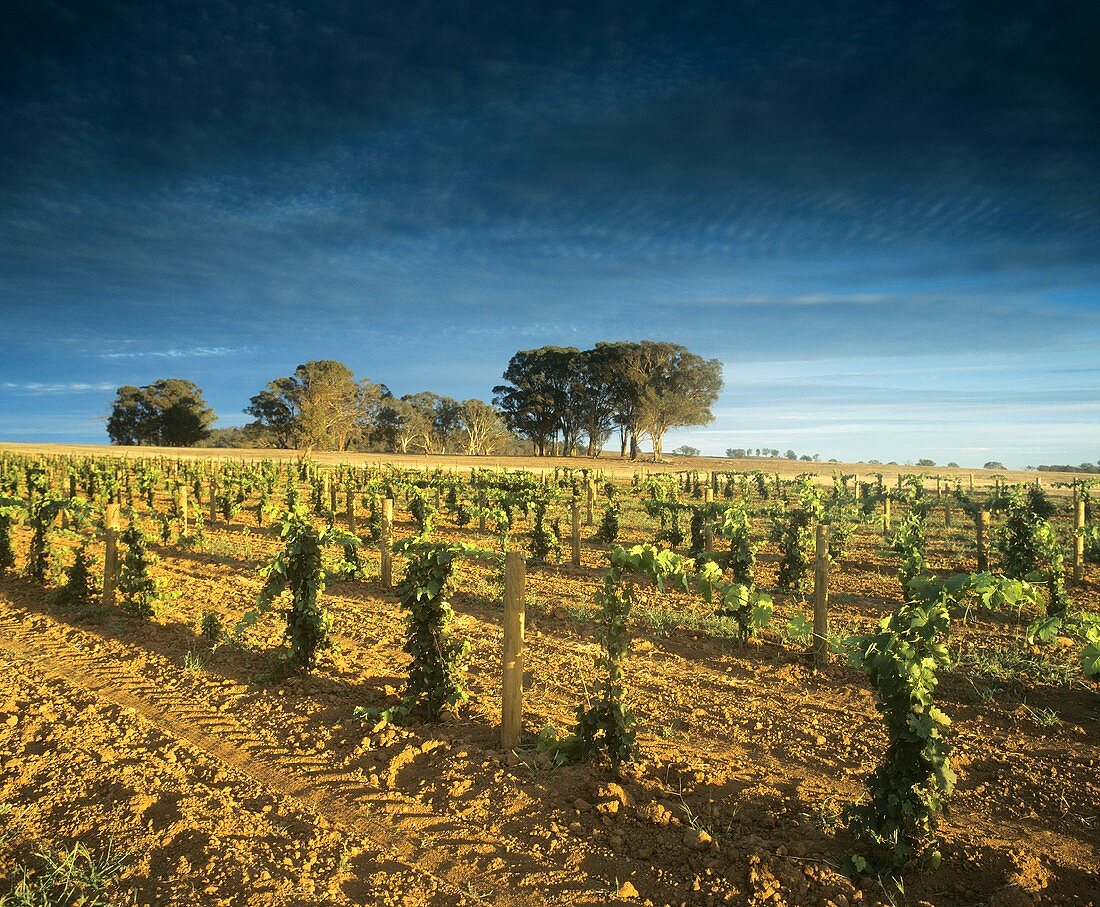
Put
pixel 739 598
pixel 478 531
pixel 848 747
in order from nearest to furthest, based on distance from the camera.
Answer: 1. pixel 848 747
2. pixel 739 598
3. pixel 478 531

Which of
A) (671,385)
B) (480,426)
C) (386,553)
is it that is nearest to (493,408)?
(480,426)

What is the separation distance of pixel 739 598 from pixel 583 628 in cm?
235

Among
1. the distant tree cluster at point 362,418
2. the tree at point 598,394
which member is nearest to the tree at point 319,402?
the distant tree cluster at point 362,418

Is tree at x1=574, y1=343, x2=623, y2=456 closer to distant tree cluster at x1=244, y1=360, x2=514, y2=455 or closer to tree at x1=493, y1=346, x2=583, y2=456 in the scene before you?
tree at x1=493, y1=346, x2=583, y2=456

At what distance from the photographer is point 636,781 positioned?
445 cm

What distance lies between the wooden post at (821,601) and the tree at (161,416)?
78810 mm

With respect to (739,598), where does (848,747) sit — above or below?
below

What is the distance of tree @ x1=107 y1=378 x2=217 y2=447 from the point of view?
73.6 meters

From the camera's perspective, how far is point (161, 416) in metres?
74.1

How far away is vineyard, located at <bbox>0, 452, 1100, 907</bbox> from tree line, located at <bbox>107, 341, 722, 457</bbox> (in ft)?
175

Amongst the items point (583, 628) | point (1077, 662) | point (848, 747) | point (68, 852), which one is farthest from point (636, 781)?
point (1077, 662)

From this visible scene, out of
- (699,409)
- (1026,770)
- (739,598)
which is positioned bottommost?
(1026,770)

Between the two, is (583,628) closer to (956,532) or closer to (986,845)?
(986,845)

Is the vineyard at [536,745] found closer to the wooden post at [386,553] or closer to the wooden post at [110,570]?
the wooden post at [110,570]
